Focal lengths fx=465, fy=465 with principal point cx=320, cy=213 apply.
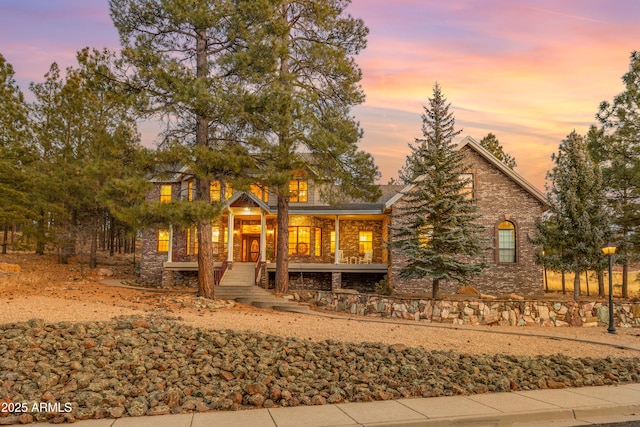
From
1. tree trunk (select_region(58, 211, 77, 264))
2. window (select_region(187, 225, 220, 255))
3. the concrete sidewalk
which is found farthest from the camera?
tree trunk (select_region(58, 211, 77, 264))

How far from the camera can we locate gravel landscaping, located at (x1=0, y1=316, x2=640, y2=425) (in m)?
6.52

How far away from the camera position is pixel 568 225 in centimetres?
1800

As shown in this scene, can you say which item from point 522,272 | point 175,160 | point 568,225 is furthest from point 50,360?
point 522,272

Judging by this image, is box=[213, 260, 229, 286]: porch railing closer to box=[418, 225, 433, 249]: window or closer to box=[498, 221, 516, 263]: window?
box=[418, 225, 433, 249]: window

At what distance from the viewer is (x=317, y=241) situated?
26000mm

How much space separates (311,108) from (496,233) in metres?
10.5

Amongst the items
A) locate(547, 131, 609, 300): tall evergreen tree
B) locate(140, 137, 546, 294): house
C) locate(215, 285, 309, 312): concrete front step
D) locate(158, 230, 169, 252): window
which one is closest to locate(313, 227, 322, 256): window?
locate(140, 137, 546, 294): house

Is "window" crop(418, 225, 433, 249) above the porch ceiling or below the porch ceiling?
above

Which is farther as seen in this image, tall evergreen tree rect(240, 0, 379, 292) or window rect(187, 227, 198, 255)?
window rect(187, 227, 198, 255)

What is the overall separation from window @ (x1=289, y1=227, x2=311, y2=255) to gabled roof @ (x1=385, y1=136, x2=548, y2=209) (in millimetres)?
5531

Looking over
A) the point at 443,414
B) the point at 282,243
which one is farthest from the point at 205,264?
the point at 443,414

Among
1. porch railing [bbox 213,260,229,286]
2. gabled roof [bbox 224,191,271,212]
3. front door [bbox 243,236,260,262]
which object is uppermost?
gabled roof [bbox 224,191,271,212]

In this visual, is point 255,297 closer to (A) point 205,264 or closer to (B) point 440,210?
(A) point 205,264

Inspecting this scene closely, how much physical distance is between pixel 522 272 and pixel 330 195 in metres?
9.79
